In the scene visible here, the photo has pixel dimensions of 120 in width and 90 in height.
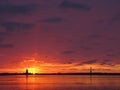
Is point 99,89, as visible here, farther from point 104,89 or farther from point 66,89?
point 66,89

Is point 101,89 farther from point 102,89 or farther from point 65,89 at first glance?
point 65,89

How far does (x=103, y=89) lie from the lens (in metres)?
68.4

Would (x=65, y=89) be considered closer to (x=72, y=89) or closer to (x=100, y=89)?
(x=72, y=89)

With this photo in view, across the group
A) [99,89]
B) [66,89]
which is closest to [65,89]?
[66,89]

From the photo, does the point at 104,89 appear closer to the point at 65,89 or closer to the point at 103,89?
the point at 103,89

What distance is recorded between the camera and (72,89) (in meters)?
69.5

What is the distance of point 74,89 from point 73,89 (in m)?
0.20

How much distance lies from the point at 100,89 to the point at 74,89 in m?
5.17

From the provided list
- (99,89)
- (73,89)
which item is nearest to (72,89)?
(73,89)

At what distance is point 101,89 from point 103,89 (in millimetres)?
397

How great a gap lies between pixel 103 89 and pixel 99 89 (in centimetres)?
78

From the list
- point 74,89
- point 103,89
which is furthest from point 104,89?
point 74,89

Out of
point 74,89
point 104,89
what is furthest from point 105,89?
point 74,89

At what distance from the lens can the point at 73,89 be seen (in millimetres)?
69688
